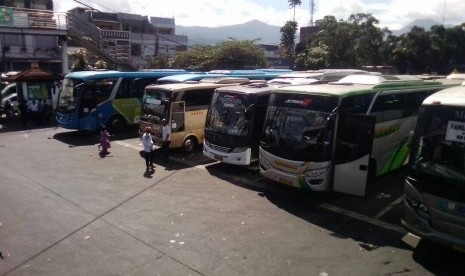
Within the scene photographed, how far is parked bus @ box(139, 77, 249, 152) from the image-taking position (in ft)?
47.2

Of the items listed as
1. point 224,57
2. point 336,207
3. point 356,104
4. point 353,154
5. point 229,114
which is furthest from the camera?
point 224,57

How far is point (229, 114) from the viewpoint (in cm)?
1227

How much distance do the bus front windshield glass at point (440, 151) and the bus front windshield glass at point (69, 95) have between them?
14.7 meters

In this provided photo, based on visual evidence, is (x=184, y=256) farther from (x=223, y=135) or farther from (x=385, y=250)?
(x=223, y=135)

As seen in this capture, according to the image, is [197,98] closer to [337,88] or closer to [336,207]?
[337,88]

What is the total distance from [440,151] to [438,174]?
407mm

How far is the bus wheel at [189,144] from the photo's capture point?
15009 mm

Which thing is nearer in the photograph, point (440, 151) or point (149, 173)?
point (440, 151)

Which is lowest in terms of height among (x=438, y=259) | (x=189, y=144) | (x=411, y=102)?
(x=438, y=259)

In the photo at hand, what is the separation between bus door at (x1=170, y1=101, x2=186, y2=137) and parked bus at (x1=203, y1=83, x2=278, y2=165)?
7.26ft

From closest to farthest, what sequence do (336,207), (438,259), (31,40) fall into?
(438,259) < (336,207) < (31,40)

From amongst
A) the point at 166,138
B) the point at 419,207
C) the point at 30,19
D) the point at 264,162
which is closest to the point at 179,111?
the point at 166,138

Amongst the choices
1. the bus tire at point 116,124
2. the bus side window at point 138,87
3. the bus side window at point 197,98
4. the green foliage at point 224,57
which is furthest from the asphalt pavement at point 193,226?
the green foliage at point 224,57

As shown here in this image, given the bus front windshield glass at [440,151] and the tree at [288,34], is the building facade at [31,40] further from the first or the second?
the tree at [288,34]
